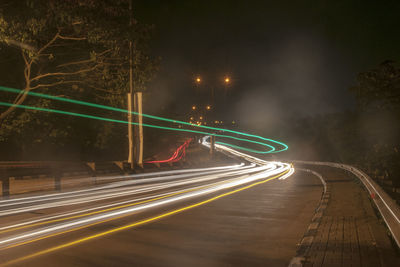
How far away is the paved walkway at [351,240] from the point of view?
6.21 meters

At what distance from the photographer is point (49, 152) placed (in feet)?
113

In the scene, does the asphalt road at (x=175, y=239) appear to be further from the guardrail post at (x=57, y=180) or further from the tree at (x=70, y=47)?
the tree at (x=70, y=47)

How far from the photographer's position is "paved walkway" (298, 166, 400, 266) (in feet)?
20.4

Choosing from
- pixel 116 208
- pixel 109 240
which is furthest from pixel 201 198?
pixel 109 240

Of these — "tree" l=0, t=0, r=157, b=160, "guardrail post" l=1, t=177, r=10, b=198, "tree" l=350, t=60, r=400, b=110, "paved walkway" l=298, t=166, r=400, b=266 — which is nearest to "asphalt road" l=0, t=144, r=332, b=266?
"paved walkway" l=298, t=166, r=400, b=266

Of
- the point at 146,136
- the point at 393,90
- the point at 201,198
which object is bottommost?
the point at 201,198

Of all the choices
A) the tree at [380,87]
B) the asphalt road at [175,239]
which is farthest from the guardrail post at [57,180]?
the tree at [380,87]

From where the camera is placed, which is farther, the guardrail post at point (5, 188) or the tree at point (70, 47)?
the tree at point (70, 47)

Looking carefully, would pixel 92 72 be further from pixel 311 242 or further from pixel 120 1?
pixel 311 242

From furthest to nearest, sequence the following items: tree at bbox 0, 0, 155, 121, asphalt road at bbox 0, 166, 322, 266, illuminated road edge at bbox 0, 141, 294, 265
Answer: tree at bbox 0, 0, 155, 121 < illuminated road edge at bbox 0, 141, 294, 265 < asphalt road at bbox 0, 166, 322, 266

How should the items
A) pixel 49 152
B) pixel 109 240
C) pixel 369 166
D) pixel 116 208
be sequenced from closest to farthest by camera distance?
pixel 109 240
pixel 116 208
pixel 369 166
pixel 49 152

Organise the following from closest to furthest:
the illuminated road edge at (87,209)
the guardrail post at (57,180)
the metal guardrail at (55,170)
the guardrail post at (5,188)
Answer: the illuminated road edge at (87,209)
the guardrail post at (5,188)
the metal guardrail at (55,170)
the guardrail post at (57,180)

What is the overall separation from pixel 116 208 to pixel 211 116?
30430 mm

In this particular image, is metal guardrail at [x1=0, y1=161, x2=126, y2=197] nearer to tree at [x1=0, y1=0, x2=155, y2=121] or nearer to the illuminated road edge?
the illuminated road edge
